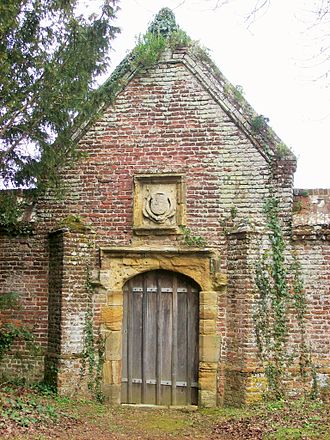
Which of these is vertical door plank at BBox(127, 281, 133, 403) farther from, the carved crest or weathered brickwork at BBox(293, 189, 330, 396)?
weathered brickwork at BBox(293, 189, 330, 396)

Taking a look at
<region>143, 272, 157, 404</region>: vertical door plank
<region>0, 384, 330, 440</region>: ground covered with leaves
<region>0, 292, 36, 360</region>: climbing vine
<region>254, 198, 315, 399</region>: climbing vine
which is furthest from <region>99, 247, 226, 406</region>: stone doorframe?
<region>0, 292, 36, 360</region>: climbing vine

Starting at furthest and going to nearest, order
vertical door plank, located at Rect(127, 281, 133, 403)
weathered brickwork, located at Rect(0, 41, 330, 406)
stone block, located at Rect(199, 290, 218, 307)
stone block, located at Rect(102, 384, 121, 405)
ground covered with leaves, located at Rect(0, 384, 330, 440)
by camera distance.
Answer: vertical door plank, located at Rect(127, 281, 133, 403)
stone block, located at Rect(102, 384, 121, 405)
stone block, located at Rect(199, 290, 218, 307)
weathered brickwork, located at Rect(0, 41, 330, 406)
ground covered with leaves, located at Rect(0, 384, 330, 440)

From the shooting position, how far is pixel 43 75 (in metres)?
8.55

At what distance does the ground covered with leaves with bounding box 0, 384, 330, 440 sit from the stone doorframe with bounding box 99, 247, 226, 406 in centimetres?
49

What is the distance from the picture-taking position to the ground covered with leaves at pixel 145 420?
7.91 meters

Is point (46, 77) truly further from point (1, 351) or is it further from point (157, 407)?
point (157, 407)

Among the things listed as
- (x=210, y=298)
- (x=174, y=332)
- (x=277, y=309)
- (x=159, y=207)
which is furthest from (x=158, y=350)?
(x=159, y=207)

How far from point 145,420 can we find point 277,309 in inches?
107

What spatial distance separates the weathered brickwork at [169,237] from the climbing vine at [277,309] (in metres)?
0.15

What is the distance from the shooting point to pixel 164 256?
10.2 m

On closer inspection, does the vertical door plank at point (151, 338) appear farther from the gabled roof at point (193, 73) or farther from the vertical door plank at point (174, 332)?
the gabled roof at point (193, 73)

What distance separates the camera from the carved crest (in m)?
10.2

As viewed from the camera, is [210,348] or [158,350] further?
[158,350]

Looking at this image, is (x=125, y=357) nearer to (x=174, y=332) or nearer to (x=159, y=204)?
(x=174, y=332)
